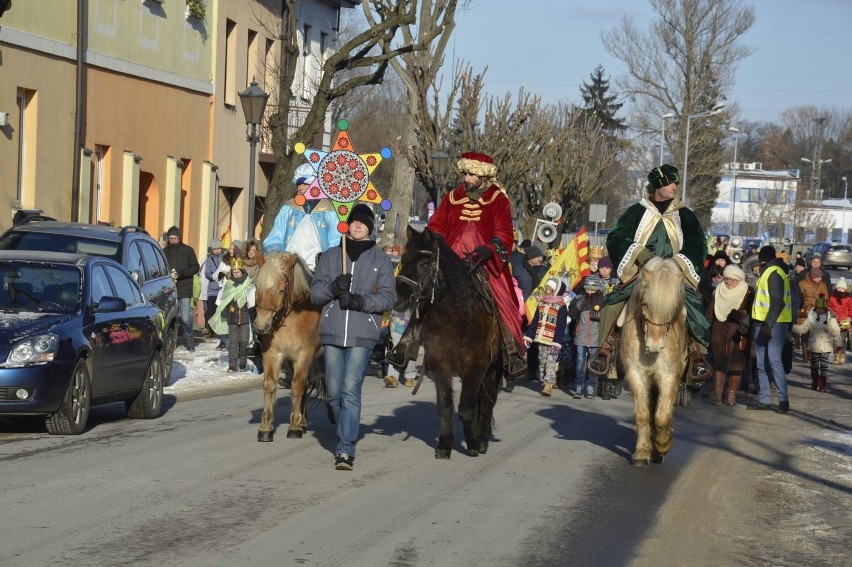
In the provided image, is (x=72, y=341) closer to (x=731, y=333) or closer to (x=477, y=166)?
(x=477, y=166)

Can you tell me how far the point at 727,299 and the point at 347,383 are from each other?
10.3m

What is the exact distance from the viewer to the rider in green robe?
1167cm

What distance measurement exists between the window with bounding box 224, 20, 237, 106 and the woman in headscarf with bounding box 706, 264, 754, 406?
17495mm

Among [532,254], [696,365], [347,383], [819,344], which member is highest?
[532,254]

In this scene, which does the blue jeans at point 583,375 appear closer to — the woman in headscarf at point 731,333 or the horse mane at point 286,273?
the woman in headscarf at point 731,333

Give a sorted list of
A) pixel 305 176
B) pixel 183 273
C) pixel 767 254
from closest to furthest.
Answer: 1. pixel 305 176
2. pixel 767 254
3. pixel 183 273

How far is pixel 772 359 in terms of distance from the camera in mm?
18062

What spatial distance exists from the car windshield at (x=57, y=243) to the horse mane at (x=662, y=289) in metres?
7.37

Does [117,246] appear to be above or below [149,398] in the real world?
above

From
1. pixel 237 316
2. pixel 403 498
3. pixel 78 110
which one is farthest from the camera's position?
pixel 78 110

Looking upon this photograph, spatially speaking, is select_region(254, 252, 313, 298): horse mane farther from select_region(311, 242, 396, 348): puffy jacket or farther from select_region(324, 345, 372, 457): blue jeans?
select_region(324, 345, 372, 457): blue jeans

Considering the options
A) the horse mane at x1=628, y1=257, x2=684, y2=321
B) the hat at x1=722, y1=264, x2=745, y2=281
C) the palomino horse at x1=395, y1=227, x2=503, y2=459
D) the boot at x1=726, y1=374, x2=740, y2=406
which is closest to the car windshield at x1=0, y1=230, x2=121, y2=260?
the palomino horse at x1=395, y1=227, x2=503, y2=459

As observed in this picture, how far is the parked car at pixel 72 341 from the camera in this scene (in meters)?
11.4

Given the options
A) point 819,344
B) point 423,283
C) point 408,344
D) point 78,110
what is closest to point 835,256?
point 819,344
